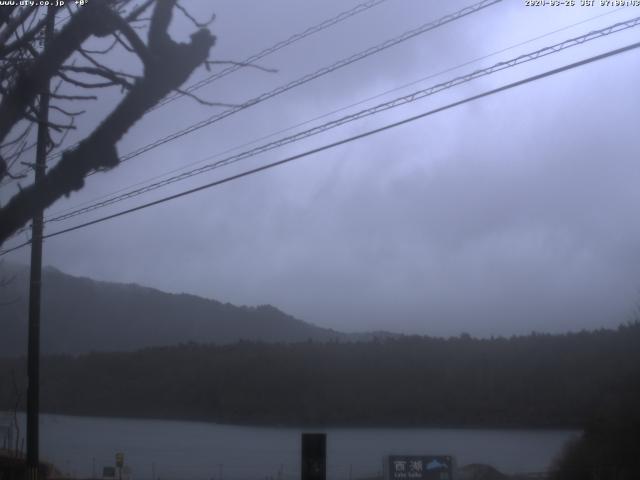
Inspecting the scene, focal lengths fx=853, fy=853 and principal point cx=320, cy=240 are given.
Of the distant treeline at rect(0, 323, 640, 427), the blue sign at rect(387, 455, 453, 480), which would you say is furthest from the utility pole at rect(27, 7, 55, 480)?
the distant treeline at rect(0, 323, 640, 427)

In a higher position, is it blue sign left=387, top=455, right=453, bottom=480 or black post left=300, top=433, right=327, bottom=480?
black post left=300, top=433, right=327, bottom=480

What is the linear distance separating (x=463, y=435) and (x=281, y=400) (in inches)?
517

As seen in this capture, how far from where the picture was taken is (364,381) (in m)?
45.5

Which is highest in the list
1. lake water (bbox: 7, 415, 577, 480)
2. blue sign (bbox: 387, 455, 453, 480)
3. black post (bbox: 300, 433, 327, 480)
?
black post (bbox: 300, 433, 327, 480)

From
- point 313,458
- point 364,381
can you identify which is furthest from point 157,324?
point 313,458

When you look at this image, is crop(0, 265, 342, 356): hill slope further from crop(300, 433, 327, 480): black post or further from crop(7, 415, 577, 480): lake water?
crop(300, 433, 327, 480): black post

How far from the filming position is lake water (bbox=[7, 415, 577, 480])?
31.1m

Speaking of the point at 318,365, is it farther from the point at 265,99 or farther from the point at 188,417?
the point at 265,99

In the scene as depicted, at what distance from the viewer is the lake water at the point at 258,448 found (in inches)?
1225

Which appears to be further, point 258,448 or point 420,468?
point 258,448

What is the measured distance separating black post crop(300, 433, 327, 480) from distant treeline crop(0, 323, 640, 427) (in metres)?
21.5

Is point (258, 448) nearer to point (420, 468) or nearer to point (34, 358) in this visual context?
point (420, 468)

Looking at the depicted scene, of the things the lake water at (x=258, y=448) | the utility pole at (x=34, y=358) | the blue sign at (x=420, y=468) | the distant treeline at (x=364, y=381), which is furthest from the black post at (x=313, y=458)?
the distant treeline at (x=364, y=381)

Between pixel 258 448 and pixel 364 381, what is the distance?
10.2 m
